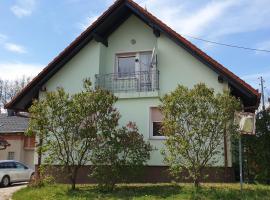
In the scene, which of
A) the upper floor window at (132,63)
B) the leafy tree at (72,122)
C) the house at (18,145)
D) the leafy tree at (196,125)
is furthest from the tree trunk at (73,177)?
the house at (18,145)

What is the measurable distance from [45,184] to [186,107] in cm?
651

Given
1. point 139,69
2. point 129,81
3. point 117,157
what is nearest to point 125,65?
point 139,69

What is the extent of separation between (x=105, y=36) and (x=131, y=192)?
824 centimetres

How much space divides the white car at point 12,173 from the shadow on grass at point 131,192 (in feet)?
28.5

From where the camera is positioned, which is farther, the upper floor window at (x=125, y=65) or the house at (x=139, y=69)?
the upper floor window at (x=125, y=65)

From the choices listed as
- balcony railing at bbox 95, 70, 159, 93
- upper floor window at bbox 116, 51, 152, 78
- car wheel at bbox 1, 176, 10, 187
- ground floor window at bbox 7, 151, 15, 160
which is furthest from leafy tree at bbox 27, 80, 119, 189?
ground floor window at bbox 7, 151, 15, 160

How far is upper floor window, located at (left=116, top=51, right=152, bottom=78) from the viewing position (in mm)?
17766

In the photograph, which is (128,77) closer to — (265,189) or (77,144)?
(77,144)

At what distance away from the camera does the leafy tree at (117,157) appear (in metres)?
13.4

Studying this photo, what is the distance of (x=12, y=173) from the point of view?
21.8m

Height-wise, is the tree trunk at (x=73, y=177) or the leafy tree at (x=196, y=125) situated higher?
Result: the leafy tree at (x=196, y=125)

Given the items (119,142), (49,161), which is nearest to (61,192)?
(49,161)

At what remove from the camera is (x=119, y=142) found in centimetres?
1373

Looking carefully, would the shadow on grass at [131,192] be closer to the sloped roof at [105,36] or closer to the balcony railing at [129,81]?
the balcony railing at [129,81]
